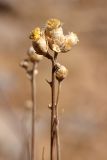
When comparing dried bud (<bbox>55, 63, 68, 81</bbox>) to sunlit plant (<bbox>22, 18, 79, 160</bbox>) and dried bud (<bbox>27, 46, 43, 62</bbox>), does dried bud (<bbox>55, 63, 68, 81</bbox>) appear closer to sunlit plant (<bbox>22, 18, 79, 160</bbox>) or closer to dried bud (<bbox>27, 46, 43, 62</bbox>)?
sunlit plant (<bbox>22, 18, 79, 160</bbox>)

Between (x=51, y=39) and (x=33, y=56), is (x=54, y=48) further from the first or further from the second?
(x=33, y=56)

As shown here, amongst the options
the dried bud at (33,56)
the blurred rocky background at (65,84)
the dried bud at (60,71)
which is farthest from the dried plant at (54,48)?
the blurred rocky background at (65,84)

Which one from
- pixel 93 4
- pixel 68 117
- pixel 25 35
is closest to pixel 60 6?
pixel 93 4

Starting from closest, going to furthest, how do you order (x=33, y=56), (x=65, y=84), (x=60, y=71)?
(x=60, y=71) < (x=33, y=56) < (x=65, y=84)

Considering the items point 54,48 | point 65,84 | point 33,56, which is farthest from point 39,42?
point 65,84

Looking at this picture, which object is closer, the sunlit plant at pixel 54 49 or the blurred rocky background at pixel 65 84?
the sunlit plant at pixel 54 49

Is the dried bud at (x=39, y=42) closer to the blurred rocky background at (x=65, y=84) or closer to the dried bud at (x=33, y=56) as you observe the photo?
the dried bud at (x=33, y=56)

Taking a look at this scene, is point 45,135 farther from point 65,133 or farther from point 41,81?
point 41,81
